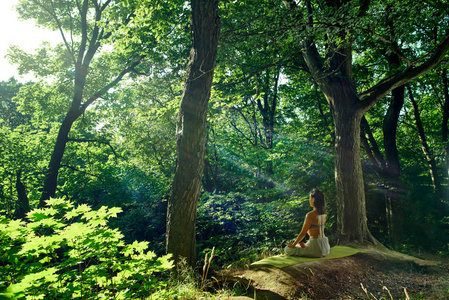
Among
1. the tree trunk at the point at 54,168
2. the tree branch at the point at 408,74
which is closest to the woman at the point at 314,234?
the tree branch at the point at 408,74

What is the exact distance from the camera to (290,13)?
676cm

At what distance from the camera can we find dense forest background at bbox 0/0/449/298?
792 cm

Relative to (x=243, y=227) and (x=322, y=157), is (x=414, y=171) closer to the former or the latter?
(x=322, y=157)

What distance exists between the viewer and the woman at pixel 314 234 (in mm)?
5449

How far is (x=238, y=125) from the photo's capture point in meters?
18.9

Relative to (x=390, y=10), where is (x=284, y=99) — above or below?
above

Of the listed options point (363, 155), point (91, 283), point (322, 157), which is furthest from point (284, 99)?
point (91, 283)

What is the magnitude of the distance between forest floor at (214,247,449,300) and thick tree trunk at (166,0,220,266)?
1.10 m

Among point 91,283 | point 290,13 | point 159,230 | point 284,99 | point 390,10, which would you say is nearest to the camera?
point 91,283

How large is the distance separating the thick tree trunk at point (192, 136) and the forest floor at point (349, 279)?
3.62 ft

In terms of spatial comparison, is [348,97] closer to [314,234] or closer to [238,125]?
[314,234]

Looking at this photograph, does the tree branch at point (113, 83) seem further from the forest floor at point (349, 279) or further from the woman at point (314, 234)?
the forest floor at point (349, 279)

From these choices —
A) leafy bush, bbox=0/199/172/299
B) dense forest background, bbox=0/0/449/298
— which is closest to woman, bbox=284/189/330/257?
dense forest background, bbox=0/0/449/298

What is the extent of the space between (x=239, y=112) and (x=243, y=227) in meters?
8.58
